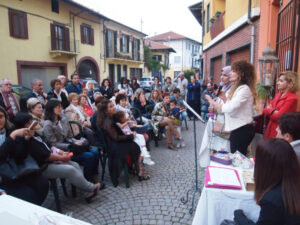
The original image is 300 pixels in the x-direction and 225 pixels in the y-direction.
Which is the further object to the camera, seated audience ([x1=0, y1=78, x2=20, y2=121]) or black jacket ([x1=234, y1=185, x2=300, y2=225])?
seated audience ([x1=0, y1=78, x2=20, y2=121])

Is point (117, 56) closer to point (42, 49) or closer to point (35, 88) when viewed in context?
point (42, 49)

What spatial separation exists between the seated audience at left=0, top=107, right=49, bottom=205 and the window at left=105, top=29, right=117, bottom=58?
20.1 m

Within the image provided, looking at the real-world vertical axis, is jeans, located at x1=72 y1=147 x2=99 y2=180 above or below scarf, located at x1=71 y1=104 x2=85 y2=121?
below

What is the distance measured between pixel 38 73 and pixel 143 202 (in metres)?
13.6

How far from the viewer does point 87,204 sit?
3221 mm

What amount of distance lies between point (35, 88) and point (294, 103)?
4746mm

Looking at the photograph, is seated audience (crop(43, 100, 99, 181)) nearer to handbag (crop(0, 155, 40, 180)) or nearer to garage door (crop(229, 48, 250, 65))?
handbag (crop(0, 155, 40, 180))

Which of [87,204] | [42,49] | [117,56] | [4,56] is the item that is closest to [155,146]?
[87,204]

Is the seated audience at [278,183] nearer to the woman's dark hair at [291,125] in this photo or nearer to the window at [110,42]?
the woman's dark hair at [291,125]

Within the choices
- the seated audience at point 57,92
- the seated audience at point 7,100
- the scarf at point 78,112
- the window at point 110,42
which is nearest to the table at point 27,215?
the scarf at point 78,112

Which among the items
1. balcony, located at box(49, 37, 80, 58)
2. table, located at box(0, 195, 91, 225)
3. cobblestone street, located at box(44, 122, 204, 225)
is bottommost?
cobblestone street, located at box(44, 122, 204, 225)

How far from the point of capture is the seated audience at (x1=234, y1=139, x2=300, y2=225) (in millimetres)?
1381

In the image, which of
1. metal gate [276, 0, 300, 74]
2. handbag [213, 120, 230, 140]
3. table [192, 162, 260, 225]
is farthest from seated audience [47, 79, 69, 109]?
metal gate [276, 0, 300, 74]

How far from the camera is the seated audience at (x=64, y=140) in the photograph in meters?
3.36
